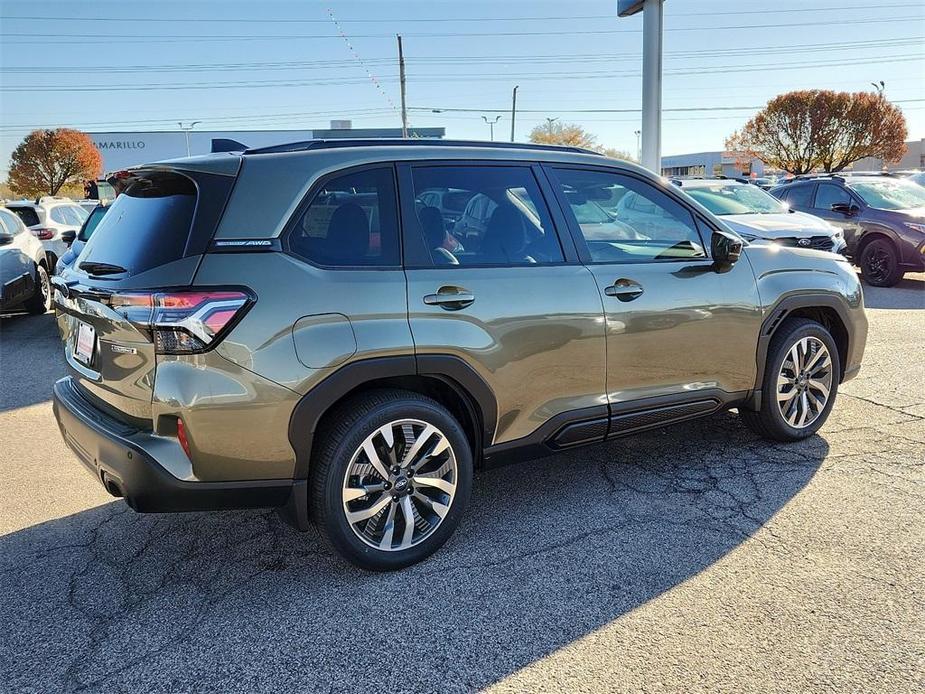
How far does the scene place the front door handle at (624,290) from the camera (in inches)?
143

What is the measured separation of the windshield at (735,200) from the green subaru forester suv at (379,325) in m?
6.76

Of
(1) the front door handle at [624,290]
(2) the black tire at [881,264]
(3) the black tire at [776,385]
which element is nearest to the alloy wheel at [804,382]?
(3) the black tire at [776,385]

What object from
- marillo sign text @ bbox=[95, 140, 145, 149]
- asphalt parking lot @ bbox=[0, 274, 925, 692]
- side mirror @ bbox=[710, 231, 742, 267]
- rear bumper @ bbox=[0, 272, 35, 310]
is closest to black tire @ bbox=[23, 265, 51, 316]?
rear bumper @ bbox=[0, 272, 35, 310]

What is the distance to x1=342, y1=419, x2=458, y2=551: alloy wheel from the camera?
3.06 metres

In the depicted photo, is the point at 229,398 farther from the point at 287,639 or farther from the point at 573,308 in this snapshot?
the point at 573,308

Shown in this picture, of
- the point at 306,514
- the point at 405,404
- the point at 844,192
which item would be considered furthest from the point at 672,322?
the point at 844,192

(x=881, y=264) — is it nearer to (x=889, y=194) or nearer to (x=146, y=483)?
(x=889, y=194)

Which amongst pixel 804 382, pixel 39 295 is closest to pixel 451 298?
pixel 804 382

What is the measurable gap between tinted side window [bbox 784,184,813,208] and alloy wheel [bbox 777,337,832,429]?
961 cm

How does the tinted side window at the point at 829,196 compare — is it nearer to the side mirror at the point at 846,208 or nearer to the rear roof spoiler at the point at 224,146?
the side mirror at the point at 846,208

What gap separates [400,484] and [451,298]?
845mm

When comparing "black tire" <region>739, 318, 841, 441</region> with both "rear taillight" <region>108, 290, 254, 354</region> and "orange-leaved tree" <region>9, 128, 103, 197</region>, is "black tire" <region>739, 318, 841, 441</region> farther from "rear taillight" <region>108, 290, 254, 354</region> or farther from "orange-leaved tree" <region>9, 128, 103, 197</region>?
"orange-leaved tree" <region>9, 128, 103, 197</region>

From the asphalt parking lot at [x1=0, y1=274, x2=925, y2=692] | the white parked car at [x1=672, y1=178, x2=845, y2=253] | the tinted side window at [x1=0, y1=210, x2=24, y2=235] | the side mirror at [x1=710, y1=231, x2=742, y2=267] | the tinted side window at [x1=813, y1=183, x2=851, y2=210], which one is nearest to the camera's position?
the asphalt parking lot at [x1=0, y1=274, x2=925, y2=692]

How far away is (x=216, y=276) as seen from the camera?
2.74 metres
